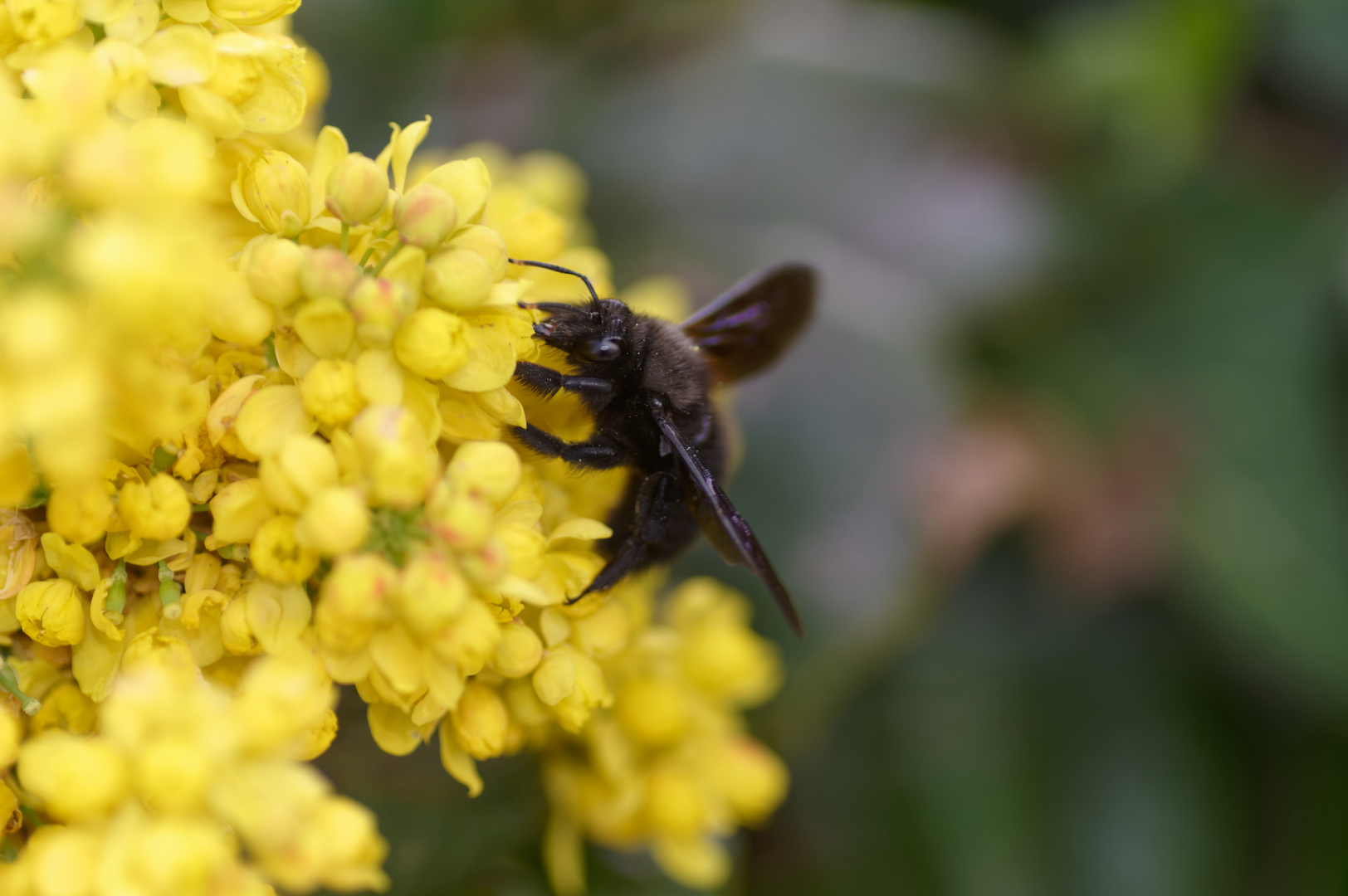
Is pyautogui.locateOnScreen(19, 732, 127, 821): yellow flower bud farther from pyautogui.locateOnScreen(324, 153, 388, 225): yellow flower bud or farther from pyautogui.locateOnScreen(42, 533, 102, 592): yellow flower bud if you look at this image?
pyautogui.locateOnScreen(324, 153, 388, 225): yellow flower bud

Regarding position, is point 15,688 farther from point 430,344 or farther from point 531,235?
point 531,235

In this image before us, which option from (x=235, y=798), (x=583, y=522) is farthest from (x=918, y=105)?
(x=235, y=798)

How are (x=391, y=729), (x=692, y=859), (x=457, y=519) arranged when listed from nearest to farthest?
1. (x=457, y=519)
2. (x=391, y=729)
3. (x=692, y=859)

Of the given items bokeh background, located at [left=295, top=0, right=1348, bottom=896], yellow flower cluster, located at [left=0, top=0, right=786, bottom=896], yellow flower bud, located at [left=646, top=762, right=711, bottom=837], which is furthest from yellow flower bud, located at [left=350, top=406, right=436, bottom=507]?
bokeh background, located at [left=295, top=0, right=1348, bottom=896]

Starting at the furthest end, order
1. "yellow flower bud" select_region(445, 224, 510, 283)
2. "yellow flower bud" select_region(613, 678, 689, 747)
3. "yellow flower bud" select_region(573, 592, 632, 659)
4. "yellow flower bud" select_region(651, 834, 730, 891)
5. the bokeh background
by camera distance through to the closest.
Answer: the bokeh background, "yellow flower bud" select_region(651, 834, 730, 891), "yellow flower bud" select_region(613, 678, 689, 747), "yellow flower bud" select_region(573, 592, 632, 659), "yellow flower bud" select_region(445, 224, 510, 283)

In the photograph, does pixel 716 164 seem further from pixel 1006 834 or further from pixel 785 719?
pixel 1006 834

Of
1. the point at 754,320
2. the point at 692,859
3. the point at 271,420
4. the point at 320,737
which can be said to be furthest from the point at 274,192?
the point at 692,859
